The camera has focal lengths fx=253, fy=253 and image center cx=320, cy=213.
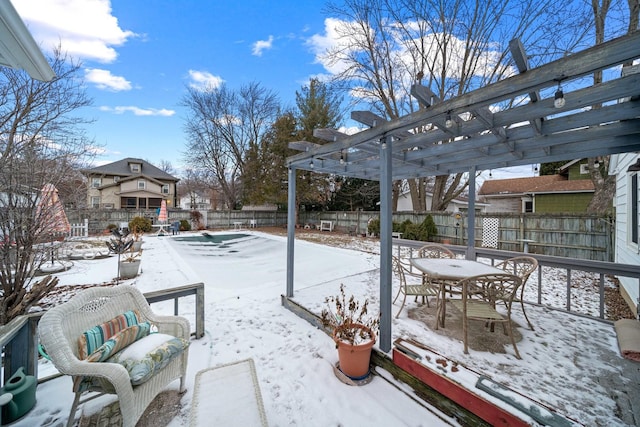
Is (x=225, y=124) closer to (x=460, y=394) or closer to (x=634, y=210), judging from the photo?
(x=634, y=210)

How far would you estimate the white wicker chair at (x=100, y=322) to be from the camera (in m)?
1.47

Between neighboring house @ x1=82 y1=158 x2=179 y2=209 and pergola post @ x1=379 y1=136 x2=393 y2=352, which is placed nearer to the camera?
pergola post @ x1=379 y1=136 x2=393 y2=352

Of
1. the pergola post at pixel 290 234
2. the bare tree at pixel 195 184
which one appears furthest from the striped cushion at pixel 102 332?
the bare tree at pixel 195 184

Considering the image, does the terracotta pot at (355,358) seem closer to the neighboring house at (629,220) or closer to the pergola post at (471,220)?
the pergola post at (471,220)

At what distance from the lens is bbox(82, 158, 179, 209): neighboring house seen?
66.5ft

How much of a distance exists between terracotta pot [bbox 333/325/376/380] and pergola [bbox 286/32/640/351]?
0.87 ft

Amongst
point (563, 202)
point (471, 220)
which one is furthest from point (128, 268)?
point (563, 202)

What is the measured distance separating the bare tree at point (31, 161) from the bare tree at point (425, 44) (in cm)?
855

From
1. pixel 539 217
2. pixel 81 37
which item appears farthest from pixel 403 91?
pixel 81 37

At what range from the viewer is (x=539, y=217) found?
801 centimetres

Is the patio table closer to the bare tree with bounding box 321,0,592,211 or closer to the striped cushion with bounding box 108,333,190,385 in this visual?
the striped cushion with bounding box 108,333,190,385

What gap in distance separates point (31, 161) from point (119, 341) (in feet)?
10.8

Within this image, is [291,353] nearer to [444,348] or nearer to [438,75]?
[444,348]

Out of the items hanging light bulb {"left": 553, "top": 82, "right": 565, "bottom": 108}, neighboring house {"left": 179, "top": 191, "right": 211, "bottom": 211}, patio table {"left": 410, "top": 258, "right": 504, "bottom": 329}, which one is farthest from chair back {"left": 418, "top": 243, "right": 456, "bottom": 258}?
neighboring house {"left": 179, "top": 191, "right": 211, "bottom": 211}
